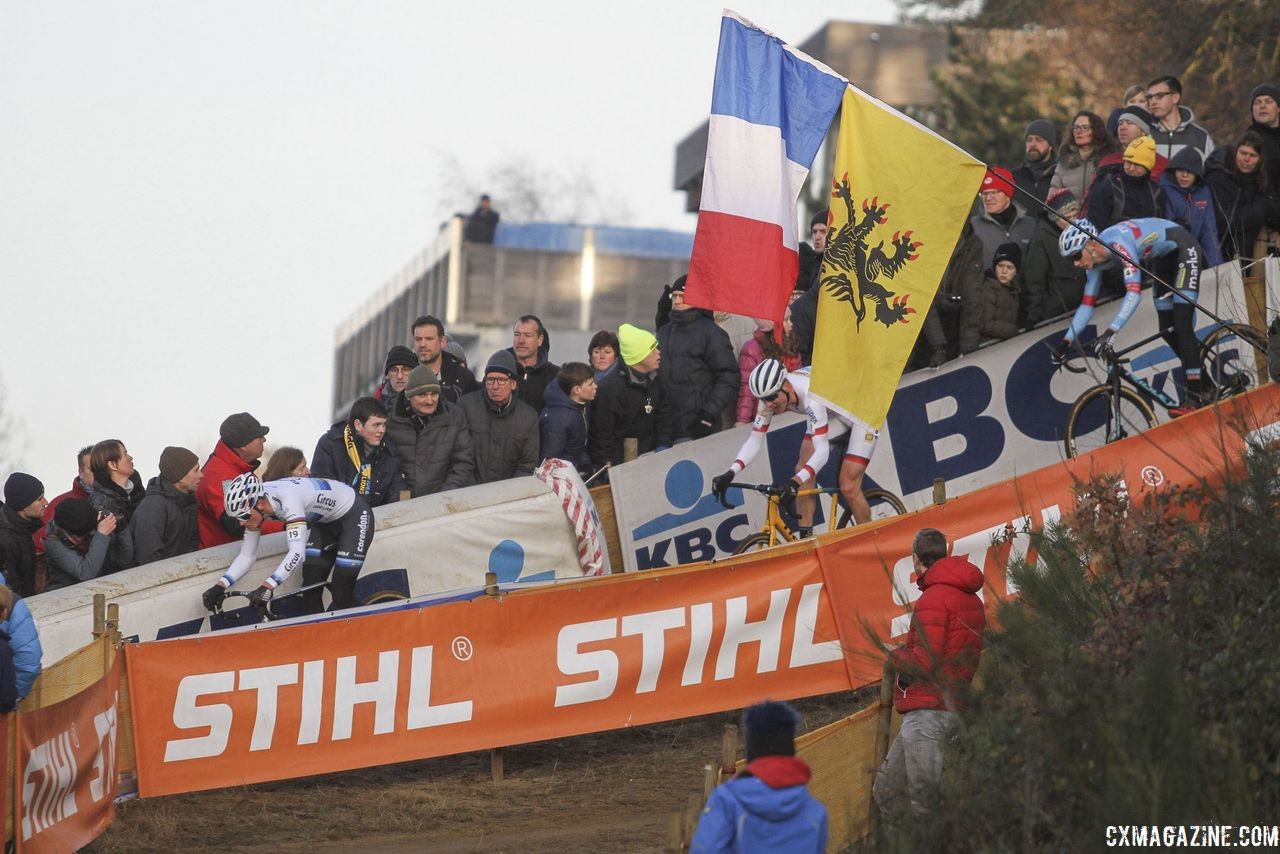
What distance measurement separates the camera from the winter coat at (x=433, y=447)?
14445mm

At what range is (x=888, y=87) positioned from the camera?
49.9m

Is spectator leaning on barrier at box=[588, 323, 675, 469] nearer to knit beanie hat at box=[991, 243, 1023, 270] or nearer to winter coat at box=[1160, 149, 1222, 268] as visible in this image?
knit beanie hat at box=[991, 243, 1023, 270]

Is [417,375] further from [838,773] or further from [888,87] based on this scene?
[888,87]

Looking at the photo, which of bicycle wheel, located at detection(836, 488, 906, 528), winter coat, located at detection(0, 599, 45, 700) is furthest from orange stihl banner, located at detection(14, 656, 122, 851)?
bicycle wheel, located at detection(836, 488, 906, 528)

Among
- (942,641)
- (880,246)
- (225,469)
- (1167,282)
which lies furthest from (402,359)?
(942,641)

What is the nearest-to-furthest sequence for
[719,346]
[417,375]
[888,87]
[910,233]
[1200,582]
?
1. [1200,582]
2. [910,233]
3. [417,375]
4. [719,346]
5. [888,87]

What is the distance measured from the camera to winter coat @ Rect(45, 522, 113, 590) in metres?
13.2

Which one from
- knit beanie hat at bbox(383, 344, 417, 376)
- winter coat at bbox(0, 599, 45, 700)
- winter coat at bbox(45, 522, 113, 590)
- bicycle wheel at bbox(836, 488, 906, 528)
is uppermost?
knit beanie hat at bbox(383, 344, 417, 376)

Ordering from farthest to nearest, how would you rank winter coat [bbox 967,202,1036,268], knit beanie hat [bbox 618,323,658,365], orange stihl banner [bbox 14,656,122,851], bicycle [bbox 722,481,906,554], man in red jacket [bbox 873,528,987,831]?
winter coat [bbox 967,202,1036,268] < knit beanie hat [bbox 618,323,658,365] < bicycle [bbox 722,481,906,554] < orange stihl banner [bbox 14,656,122,851] < man in red jacket [bbox 873,528,987,831]

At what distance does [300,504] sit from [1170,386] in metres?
7.02


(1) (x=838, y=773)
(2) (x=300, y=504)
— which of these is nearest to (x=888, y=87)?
(2) (x=300, y=504)

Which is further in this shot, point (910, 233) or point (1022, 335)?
point (1022, 335)

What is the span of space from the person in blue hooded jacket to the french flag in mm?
5527

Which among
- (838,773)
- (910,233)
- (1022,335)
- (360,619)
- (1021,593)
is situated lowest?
(838,773)
